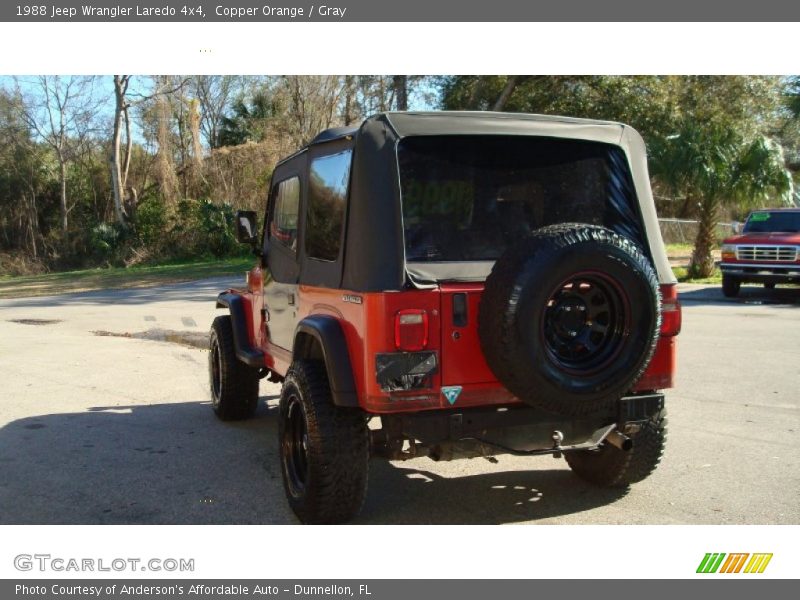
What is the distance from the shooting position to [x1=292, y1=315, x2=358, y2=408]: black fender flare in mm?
4012

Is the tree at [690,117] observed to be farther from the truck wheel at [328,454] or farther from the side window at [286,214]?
the truck wheel at [328,454]

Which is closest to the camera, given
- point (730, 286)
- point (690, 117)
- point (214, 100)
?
point (730, 286)

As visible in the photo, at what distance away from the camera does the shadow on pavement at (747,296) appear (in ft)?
52.6

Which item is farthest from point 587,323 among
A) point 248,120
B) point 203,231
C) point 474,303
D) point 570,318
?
point 248,120

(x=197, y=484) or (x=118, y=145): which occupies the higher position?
(x=118, y=145)

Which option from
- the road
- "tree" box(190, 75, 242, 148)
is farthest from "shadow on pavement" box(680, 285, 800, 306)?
"tree" box(190, 75, 242, 148)

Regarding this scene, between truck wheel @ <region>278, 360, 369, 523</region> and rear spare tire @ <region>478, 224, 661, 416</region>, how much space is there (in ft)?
2.86

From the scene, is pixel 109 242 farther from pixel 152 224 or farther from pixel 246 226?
pixel 246 226

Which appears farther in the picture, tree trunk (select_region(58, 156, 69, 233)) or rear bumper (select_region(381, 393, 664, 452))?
tree trunk (select_region(58, 156, 69, 233))

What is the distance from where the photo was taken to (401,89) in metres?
22.1

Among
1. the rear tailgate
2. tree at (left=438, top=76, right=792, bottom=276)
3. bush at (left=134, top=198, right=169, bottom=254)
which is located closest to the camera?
the rear tailgate

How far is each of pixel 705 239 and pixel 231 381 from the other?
16.9 m

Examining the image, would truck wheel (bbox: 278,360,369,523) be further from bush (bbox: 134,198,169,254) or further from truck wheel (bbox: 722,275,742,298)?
bush (bbox: 134,198,169,254)

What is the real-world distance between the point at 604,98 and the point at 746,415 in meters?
15.0
